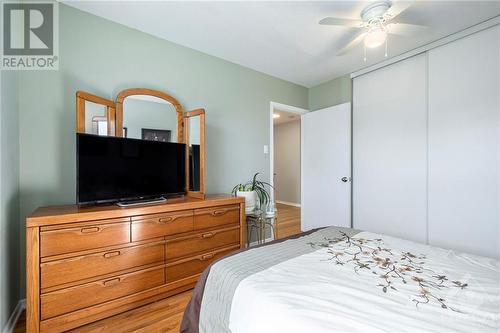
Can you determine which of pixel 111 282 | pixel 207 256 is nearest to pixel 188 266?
pixel 207 256

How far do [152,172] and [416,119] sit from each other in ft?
9.71

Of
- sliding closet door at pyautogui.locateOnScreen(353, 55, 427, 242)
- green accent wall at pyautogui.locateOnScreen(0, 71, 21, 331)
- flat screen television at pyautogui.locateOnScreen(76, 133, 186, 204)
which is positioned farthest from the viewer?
sliding closet door at pyautogui.locateOnScreen(353, 55, 427, 242)

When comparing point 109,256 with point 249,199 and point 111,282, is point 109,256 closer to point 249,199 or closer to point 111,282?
point 111,282

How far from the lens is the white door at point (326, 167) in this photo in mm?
3189

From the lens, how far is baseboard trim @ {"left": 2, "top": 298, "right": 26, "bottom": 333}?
1.42 metres

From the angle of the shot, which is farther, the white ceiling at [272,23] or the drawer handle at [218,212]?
the drawer handle at [218,212]

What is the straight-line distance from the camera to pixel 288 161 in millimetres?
6512

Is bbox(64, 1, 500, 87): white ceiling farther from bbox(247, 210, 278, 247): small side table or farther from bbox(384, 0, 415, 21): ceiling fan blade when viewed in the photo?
bbox(247, 210, 278, 247): small side table

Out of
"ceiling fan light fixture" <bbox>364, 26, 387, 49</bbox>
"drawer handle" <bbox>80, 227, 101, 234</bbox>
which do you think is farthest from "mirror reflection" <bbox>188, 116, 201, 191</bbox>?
"ceiling fan light fixture" <bbox>364, 26, 387, 49</bbox>

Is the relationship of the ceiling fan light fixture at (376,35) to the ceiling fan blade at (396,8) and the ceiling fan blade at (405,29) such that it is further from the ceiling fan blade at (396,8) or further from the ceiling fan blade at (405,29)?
the ceiling fan blade at (405,29)

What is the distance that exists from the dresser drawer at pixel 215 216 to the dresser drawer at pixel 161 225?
79mm

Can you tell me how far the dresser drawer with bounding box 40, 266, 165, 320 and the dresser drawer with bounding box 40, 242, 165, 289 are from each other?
2.6 inches

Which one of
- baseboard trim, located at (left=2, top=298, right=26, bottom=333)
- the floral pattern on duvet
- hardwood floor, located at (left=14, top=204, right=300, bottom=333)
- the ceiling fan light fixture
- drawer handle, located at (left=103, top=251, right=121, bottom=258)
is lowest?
hardwood floor, located at (left=14, top=204, right=300, bottom=333)

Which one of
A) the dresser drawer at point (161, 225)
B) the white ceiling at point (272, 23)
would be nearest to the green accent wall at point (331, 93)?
the white ceiling at point (272, 23)
